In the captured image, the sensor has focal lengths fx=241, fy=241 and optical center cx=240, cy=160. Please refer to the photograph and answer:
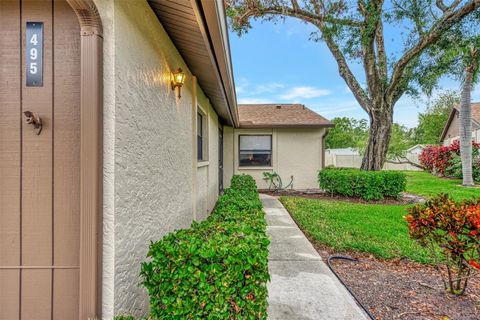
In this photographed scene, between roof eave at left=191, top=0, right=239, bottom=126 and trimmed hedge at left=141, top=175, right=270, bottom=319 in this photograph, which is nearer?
trimmed hedge at left=141, top=175, right=270, bottom=319

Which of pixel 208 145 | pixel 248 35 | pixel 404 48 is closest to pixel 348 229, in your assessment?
pixel 208 145

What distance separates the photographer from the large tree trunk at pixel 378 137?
10.3 m

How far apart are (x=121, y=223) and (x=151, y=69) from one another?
1.55 m

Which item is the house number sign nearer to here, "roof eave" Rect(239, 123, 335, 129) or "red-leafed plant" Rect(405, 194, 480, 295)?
"red-leafed plant" Rect(405, 194, 480, 295)

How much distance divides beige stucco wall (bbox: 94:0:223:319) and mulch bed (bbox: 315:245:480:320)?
2.51 m

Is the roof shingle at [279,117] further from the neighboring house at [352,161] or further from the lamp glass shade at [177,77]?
the neighboring house at [352,161]

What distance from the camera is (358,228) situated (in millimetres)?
5492

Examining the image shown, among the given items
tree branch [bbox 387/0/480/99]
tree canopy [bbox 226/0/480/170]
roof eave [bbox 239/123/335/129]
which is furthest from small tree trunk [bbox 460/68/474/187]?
roof eave [bbox 239/123/335/129]

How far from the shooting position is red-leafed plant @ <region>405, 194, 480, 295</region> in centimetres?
255

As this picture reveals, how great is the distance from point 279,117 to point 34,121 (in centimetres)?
1116

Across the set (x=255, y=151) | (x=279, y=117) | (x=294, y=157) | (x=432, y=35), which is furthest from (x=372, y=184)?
(x=432, y=35)

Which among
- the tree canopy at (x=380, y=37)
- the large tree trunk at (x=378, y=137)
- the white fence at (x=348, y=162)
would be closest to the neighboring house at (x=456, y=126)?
the white fence at (x=348, y=162)

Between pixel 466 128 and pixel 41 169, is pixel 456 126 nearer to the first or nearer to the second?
pixel 466 128

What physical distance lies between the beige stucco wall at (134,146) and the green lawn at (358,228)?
10.9 ft
